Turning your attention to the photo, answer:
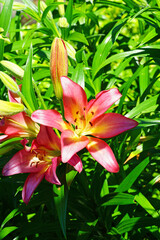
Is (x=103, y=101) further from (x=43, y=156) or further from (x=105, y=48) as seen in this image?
(x=105, y=48)

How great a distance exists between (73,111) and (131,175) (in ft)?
0.93

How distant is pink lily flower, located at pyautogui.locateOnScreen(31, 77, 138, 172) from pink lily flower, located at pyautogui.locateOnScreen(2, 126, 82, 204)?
25 mm

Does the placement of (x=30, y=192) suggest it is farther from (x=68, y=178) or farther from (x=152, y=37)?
(x=152, y=37)

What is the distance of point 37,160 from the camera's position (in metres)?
0.58

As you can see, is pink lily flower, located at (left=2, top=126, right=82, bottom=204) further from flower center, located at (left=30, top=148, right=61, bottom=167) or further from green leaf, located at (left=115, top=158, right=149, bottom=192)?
green leaf, located at (left=115, top=158, right=149, bottom=192)

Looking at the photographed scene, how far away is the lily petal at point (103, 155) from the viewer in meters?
0.51

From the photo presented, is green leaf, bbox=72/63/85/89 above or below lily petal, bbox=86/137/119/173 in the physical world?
above

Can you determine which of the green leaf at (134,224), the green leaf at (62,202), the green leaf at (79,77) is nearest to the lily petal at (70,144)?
the green leaf at (62,202)

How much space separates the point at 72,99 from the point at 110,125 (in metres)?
0.09

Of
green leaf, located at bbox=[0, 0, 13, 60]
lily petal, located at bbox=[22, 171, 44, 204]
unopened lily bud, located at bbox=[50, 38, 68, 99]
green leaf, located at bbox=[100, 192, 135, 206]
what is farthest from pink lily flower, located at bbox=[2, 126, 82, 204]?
green leaf, located at bbox=[0, 0, 13, 60]

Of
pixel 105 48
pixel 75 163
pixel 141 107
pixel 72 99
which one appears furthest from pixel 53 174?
pixel 105 48

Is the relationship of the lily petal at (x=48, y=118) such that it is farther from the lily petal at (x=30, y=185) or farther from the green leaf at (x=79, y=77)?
the green leaf at (x=79, y=77)

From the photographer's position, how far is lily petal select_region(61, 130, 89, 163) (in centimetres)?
48

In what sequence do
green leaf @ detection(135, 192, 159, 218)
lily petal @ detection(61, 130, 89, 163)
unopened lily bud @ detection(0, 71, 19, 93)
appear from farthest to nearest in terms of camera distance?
green leaf @ detection(135, 192, 159, 218)
unopened lily bud @ detection(0, 71, 19, 93)
lily petal @ detection(61, 130, 89, 163)
